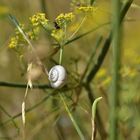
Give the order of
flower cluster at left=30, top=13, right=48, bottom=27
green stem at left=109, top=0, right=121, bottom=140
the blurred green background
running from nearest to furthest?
green stem at left=109, top=0, right=121, bottom=140
flower cluster at left=30, top=13, right=48, bottom=27
the blurred green background

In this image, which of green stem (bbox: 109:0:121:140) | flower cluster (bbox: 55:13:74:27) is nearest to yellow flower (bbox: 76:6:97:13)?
flower cluster (bbox: 55:13:74:27)

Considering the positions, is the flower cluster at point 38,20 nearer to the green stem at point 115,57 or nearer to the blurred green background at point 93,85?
the blurred green background at point 93,85

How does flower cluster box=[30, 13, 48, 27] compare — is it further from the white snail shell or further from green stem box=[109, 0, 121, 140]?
green stem box=[109, 0, 121, 140]

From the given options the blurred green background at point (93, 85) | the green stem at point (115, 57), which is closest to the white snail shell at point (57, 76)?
the blurred green background at point (93, 85)

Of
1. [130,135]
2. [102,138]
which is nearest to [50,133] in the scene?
[130,135]

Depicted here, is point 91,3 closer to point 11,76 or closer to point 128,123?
point 128,123

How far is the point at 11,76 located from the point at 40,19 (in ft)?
5.26

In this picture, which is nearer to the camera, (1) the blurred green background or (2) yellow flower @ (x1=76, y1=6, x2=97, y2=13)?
(2) yellow flower @ (x1=76, y1=6, x2=97, y2=13)

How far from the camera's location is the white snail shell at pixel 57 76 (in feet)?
3.72

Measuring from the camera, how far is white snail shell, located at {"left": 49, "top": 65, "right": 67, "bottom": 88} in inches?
44.6

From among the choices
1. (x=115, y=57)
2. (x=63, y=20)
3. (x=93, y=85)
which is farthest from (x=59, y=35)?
(x=93, y=85)

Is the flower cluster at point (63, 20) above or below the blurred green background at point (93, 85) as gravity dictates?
above

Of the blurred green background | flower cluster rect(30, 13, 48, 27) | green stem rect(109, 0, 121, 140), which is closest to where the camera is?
green stem rect(109, 0, 121, 140)

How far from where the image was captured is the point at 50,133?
2.04 metres
